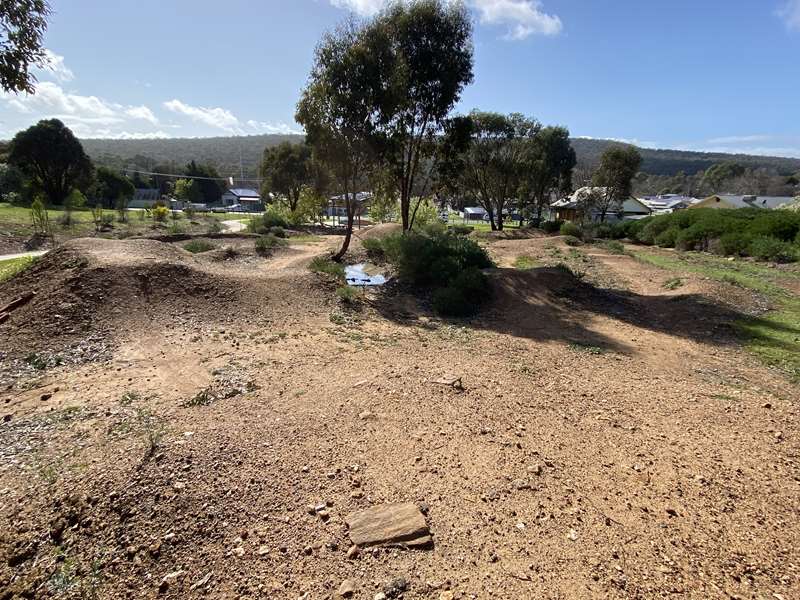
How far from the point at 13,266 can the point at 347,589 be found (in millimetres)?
13762

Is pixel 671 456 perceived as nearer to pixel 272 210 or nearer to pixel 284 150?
pixel 272 210

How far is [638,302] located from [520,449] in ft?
28.0

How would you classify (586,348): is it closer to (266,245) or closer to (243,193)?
(266,245)

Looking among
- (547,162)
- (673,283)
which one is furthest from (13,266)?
(547,162)

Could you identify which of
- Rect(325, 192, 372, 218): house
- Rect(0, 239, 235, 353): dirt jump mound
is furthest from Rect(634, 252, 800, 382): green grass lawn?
Rect(325, 192, 372, 218): house

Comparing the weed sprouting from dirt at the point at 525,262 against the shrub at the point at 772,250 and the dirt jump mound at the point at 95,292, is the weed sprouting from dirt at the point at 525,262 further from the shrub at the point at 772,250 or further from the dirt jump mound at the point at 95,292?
the dirt jump mound at the point at 95,292

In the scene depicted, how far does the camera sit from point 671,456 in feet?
12.8

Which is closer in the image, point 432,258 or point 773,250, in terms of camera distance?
point 432,258

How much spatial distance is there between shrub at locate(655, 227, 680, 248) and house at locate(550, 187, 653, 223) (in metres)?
16.5

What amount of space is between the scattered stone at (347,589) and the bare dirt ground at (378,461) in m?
0.04

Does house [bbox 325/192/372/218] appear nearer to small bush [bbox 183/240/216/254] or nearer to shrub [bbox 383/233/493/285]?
shrub [bbox 383/233/493/285]

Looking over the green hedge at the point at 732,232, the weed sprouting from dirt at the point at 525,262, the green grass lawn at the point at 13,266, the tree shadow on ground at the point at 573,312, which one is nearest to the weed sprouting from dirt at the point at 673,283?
the tree shadow on ground at the point at 573,312

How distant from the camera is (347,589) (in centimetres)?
252

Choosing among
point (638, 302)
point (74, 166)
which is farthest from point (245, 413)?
point (74, 166)
